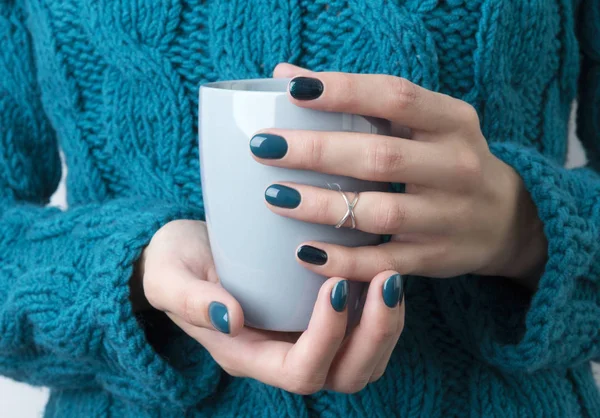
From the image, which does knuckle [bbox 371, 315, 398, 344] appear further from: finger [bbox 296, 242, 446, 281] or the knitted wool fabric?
the knitted wool fabric

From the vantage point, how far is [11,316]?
2.12 feet

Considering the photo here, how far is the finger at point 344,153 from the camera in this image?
42 centimetres

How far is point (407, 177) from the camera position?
439 millimetres

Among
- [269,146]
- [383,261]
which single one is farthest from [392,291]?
[269,146]

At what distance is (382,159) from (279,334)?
204 millimetres

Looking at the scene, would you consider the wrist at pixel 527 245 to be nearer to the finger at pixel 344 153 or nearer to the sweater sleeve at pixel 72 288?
the finger at pixel 344 153

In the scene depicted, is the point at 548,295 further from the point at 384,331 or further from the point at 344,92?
the point at 344,92

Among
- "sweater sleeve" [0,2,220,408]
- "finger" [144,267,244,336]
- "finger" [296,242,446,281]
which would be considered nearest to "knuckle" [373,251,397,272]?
"finger" [296,242,446,281]

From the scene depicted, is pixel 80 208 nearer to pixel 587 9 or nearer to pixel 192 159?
pixel 192 159

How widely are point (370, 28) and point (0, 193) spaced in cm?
49

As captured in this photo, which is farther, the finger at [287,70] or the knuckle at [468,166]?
the finger at [287,70]

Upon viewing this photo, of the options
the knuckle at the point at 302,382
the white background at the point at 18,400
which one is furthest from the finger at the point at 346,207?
the white background at the point at 18,400

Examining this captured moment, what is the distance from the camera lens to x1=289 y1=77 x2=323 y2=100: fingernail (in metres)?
0.40

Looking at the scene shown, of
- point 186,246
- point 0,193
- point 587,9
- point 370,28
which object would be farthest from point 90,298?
point 587,9
